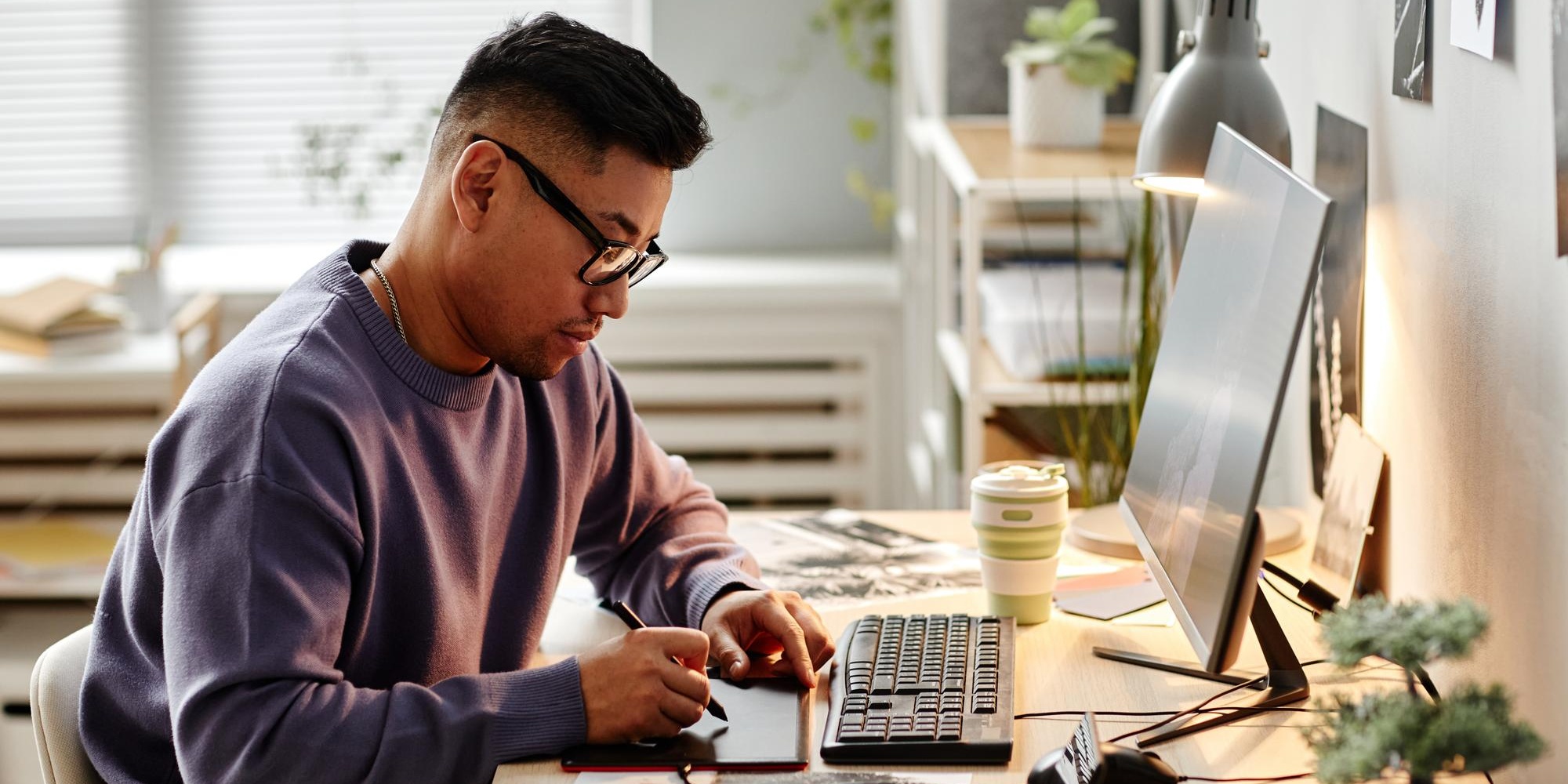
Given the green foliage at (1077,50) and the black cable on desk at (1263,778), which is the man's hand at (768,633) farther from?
the green foliage at (1077,50)

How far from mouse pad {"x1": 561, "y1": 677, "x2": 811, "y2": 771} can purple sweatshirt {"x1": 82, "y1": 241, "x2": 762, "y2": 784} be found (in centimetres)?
3

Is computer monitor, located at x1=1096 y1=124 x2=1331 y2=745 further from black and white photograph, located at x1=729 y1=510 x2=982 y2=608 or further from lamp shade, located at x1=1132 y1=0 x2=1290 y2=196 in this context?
black and white photograph, located at x1=729 y1=510 x2=982 y2=608

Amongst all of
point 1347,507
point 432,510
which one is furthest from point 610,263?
point 1347,507

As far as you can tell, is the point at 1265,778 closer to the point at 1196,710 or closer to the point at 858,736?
the point at 1196,710

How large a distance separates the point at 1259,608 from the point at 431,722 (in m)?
0.63

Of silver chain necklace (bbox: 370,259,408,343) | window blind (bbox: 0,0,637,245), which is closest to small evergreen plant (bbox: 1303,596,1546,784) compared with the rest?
silver chain necklace (bbox: 370,259,408,343)

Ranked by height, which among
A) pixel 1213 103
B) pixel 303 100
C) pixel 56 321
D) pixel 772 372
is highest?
pixel 1213 103

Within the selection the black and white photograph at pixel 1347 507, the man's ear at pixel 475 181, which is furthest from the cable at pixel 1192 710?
the man's ear at pixel 475 181

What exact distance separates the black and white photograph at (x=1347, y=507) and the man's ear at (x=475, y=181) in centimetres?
80

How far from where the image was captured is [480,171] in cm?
120

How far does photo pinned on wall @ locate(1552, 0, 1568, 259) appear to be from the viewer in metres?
0.94

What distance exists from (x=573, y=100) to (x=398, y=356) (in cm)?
25

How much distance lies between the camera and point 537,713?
110 centimetres

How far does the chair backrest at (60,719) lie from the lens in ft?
3.95
